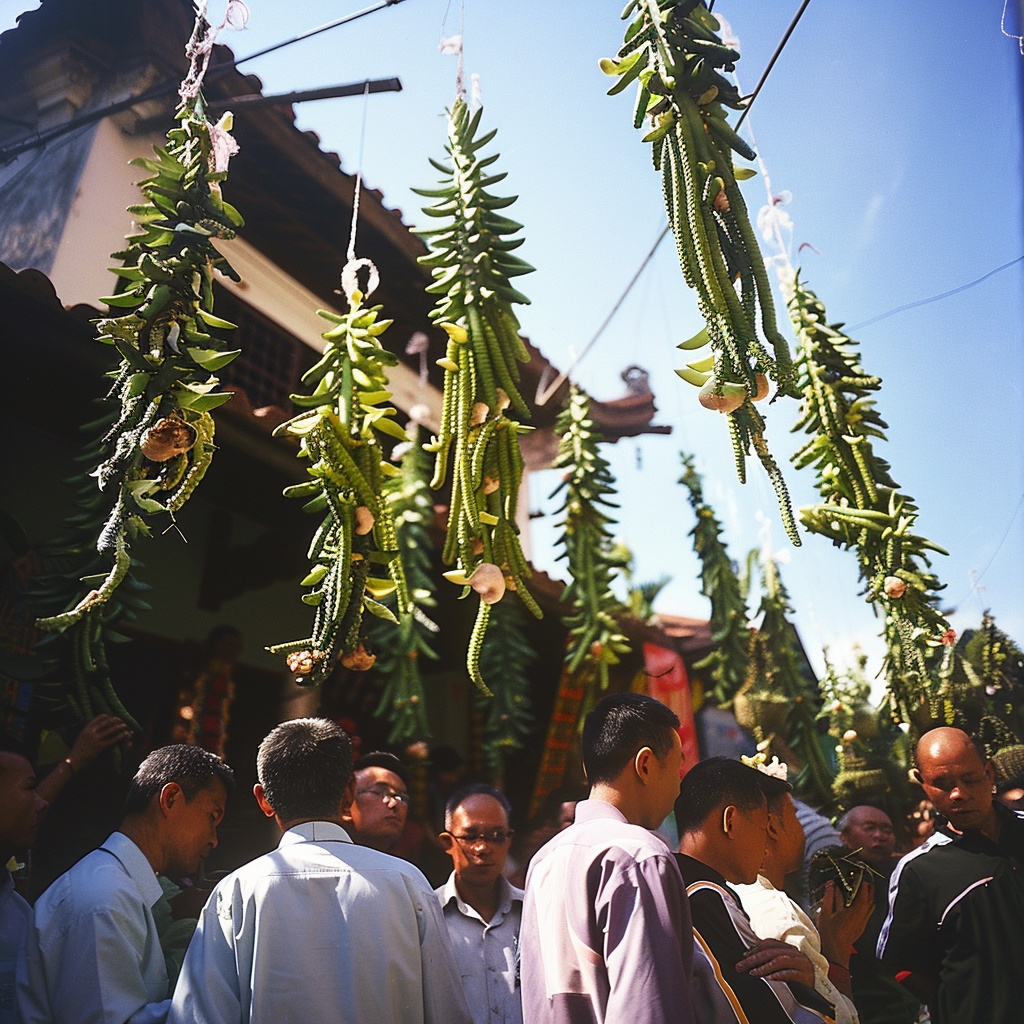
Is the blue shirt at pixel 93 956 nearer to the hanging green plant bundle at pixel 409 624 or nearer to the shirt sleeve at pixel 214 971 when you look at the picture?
the shirt sleeve at pixel 214 971

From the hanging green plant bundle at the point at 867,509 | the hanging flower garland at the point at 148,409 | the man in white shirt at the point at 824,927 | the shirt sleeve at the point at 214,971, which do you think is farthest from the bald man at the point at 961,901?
the hanging flower garland at the point at 148,409

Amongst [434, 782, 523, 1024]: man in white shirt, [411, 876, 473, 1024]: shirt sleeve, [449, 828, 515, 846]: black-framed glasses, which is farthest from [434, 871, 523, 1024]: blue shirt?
[411, 876, 473, 1024]: shirt sleeve

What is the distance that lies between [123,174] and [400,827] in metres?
3.54

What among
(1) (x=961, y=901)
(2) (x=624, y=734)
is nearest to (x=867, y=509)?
(1) (x=961, y=901)

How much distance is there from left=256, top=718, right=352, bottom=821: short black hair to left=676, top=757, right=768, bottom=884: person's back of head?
34.3 inches

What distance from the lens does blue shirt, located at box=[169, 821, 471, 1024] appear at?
175 centimetres

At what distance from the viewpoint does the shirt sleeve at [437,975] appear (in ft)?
6.22

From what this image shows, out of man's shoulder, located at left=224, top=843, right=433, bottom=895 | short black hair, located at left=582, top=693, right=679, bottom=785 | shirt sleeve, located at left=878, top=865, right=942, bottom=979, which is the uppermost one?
short black hair, located at left=582, top=693, right=679, bottom=785

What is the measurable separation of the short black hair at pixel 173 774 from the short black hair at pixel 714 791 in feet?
4.10

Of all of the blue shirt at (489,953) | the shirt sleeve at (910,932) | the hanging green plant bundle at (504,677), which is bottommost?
the blue shirt at (489,953)

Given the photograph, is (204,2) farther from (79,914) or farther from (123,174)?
(79,914)

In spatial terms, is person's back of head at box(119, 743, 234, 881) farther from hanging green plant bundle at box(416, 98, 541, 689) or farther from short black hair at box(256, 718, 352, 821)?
hanging green plant bundle at box(416, 98, 541, 689)

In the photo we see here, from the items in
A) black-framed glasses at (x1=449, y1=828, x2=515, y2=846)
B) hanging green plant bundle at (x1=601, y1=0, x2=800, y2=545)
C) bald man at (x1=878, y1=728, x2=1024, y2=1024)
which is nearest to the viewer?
hanging green plant bundle at (x1=601, y1=0, x2=800, y2=545)

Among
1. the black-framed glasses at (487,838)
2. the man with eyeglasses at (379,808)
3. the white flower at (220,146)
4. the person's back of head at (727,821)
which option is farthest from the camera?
the man with eyeglasses at (379,808)
